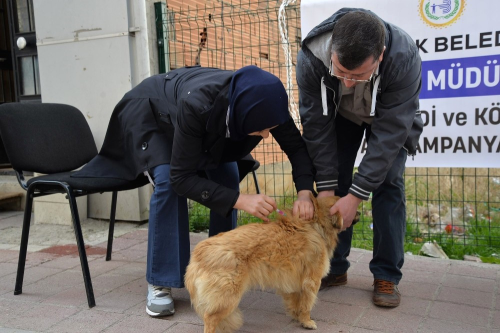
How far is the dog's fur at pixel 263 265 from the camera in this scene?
89.7 inches

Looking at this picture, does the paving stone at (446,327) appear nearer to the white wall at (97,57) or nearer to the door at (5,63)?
the white wall at (97,57)

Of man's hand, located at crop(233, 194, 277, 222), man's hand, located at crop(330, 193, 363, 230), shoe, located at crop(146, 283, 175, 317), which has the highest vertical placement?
man's hand, located at crop(233, 194, 277, 222)

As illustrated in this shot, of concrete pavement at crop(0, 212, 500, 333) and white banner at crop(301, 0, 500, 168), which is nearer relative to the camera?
concrete pavement at crop(0, 212, 500, 333)

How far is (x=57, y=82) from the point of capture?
5109 millimetres

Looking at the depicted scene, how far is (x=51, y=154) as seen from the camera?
3.41m

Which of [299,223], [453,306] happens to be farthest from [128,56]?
[453,306]

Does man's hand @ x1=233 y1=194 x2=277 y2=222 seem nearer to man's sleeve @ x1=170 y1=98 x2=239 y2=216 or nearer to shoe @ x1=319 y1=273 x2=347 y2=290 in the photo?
man's sleeve @ x1=170 y1=98 x2=239 y2=216

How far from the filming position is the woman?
7.93 feet

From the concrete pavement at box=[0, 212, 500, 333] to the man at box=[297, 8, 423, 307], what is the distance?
0.77 ft

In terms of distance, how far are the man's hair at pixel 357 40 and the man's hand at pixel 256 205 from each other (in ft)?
2.69

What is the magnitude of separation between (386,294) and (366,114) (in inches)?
44.1

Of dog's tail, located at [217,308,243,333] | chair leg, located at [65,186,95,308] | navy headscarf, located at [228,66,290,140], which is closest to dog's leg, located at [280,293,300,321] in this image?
dog's tail, located at [217,308,243,333]

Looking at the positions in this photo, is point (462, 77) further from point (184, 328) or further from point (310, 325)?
point (184, 328)

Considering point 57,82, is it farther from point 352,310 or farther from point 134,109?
point 352,310
